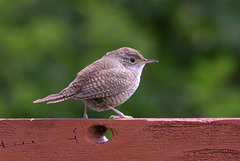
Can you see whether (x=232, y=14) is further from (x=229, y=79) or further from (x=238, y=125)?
(x=238, y=125)

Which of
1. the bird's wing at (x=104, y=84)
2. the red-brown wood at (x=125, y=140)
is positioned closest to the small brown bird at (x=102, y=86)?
the bird's wing at (x=104, y=84)

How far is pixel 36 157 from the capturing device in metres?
2.82

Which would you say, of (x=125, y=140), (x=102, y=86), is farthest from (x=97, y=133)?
(x=102, y=86)

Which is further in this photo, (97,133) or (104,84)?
(104,84)

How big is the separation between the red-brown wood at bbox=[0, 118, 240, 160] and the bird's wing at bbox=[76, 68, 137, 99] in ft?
1.86

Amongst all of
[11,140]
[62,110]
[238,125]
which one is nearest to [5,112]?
[62,110]

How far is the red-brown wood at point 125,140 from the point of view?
109 inches

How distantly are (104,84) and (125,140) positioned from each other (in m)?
0.72

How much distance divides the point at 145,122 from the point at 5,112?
4.61m

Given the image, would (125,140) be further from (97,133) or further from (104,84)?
(104,84)

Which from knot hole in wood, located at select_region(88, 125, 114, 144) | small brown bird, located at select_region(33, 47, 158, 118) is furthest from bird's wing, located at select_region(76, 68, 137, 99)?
knot hole in wood, located at select_region(88, 125, 114, 144)

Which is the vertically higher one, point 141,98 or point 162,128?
point 162,128

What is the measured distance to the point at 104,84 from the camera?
3.46 m

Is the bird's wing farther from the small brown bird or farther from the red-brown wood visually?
the red-brown wood
